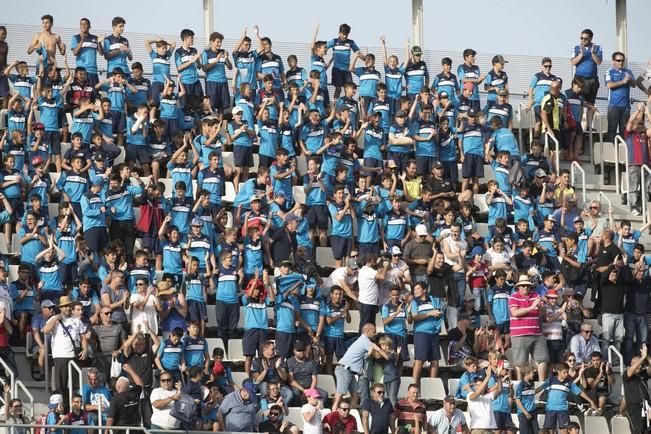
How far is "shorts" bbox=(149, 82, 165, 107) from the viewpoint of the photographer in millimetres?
29745

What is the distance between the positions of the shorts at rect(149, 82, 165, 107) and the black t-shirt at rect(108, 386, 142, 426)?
6936 millimetres

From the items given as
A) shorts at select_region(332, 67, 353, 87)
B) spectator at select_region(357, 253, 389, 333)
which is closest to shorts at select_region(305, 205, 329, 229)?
spectator at select_region(357, 253, 389, 333)

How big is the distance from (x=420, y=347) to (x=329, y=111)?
510cm

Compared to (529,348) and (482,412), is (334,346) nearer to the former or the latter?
(482,412)

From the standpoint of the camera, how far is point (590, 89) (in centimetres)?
3238

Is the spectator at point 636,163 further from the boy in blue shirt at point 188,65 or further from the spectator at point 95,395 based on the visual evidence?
the spectator at point 95,395

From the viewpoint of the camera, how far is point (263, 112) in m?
29.3

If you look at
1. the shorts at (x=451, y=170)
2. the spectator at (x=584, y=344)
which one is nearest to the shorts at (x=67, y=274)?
the shorts at (x=451, y=170)

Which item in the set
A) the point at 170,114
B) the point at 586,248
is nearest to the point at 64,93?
the point at 170,114

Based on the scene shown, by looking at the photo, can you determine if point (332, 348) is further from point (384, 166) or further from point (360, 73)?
point (360, 73)

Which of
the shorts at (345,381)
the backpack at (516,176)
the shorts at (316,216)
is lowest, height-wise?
the shorts at (345,381)

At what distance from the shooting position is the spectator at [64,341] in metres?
24.8

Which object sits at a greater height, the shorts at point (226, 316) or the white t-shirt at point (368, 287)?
the white t-shirt at point (368, 287)

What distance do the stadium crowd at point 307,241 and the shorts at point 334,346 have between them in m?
0.04
